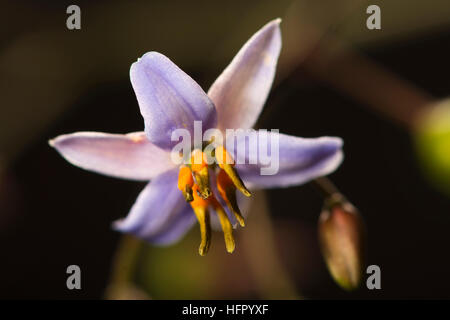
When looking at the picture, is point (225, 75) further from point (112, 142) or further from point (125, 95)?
point (125, 95)

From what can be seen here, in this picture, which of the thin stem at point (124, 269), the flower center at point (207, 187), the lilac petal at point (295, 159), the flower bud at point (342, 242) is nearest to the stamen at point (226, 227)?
the flower center at point (207, 187)

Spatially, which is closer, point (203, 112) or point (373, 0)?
point (203, 112)

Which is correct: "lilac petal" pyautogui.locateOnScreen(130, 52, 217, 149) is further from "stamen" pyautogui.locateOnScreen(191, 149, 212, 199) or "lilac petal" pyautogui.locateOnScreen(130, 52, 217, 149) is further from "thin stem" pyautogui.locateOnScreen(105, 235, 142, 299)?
"thin stem" pyautogui.locateOnScreen(105, 235, 142, 299)

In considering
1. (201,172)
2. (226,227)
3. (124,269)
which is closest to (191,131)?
(201,172)

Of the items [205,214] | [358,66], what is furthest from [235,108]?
[358,66]

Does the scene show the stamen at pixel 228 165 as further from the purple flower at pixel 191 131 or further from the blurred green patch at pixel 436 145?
the blurred green patch at pixel 436 145

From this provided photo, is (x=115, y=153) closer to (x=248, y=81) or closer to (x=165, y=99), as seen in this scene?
A: (x=165, y=99)
